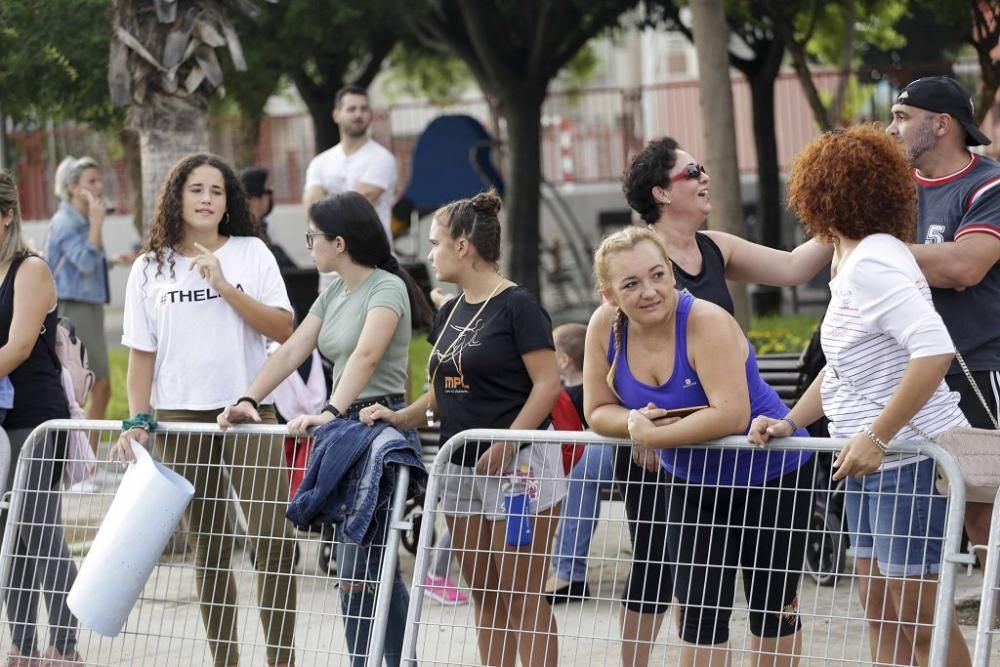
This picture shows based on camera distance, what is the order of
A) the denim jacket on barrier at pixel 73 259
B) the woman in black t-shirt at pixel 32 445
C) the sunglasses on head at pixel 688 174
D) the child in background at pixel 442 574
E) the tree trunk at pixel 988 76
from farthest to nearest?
the tree trunk at pixel 988 76, the denim jacket on barrier at pixel 73 259, the woman in black t-shirt at pixel 32 445, the child in background at pixel 442 574, the sunglasses on head at pixel 688 174

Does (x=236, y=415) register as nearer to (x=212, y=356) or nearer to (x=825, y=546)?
(x=212, y=356)

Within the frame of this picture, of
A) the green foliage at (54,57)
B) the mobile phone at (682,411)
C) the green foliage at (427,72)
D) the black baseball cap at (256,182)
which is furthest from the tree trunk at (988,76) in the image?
the mobile phone at (682,411)

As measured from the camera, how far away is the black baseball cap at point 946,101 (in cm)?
478

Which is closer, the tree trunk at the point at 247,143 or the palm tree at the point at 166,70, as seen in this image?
the palm tree at the point at 166,70

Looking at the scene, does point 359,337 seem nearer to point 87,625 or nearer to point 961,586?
point 87,625

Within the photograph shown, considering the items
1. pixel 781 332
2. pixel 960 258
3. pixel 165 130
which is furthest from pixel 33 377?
pixel 781 332

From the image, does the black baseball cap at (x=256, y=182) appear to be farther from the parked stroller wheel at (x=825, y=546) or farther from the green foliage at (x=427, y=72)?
the green foliage at (x=427, y=72)

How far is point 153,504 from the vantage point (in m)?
4.88

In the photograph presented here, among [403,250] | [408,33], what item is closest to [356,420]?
[408,33]

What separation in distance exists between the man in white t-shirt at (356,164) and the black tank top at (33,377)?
308 centimetres

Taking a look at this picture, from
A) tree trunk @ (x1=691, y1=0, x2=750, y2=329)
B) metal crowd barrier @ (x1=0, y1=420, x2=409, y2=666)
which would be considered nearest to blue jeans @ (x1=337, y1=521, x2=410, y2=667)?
metal crowd barrier @ (x1=0, y1=420, x2=409, y2=666)

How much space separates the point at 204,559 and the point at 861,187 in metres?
2.73

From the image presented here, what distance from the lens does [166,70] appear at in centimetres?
831

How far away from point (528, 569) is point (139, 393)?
174 centimetres
